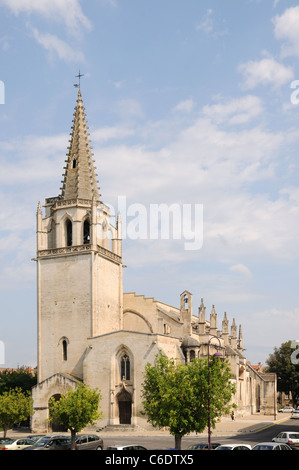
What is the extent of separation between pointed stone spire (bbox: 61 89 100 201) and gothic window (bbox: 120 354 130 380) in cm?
1703

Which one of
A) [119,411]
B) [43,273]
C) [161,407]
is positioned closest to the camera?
[161,407]

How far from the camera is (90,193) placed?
64562 millimetres

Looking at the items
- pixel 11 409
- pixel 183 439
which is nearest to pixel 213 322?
pixel 183 439

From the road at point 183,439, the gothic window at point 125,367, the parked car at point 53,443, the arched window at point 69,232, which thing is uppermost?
the arched window at point 69,232

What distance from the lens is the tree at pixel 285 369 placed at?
102044 mm

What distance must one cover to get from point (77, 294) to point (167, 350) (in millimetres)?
10342

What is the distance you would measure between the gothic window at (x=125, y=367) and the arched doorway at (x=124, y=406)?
3.90 feet

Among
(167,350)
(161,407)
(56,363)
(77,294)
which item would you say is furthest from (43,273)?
(161,407)

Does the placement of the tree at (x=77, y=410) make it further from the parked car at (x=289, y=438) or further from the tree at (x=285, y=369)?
the tree at (x=285, y=369)

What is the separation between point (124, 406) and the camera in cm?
5672

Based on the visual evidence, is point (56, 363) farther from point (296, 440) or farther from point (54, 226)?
point (296, 440)

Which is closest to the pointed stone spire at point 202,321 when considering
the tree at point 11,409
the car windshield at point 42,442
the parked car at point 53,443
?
the tree at point 11,409

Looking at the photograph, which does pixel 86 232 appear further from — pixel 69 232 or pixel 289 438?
pixel 289 438

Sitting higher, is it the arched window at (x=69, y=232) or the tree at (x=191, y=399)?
the arched window at (x=69, y=232)
